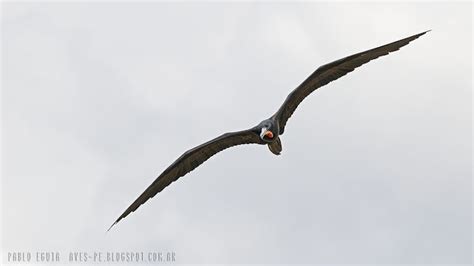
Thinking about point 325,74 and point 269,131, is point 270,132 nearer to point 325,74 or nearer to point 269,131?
point 269,131

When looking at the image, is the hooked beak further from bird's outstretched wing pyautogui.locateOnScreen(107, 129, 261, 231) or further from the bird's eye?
bird's outstretched wing pyautogui.locateOnScreen(107, 129, 261, 231)

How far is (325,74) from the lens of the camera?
1430 inches

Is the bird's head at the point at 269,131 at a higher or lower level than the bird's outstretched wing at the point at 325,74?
lower

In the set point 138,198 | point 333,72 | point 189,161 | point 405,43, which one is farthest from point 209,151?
point 405,43

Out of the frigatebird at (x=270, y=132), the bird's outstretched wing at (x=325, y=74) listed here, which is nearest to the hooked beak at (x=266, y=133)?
the frigatebird at (x=270, y=132)

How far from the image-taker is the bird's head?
3562 cm

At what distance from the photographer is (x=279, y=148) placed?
36.3m

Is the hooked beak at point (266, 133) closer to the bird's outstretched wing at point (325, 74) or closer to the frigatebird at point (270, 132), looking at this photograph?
the frigatebird at point (270, 132)

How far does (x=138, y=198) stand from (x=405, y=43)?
11447 millimetres

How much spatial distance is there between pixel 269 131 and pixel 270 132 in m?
0.05

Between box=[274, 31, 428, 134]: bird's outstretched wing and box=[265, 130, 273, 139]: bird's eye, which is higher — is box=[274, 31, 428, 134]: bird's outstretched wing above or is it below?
above

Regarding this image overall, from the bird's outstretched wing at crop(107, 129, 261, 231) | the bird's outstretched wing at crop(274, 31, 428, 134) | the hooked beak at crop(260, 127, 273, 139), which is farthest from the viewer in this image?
the bird's outstretched wing at crop(107, 129, 261, 231)

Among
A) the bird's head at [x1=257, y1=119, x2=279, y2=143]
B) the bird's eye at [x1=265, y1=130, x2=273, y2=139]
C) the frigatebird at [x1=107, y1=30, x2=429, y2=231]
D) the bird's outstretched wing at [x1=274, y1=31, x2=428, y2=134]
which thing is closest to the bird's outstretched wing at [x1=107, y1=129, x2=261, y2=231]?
the frigatebird at [x1=107, y1=30, x2=429, y2=231]

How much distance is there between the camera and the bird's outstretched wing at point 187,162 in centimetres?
3693
